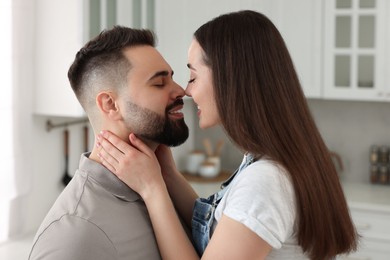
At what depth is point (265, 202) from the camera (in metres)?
1.40

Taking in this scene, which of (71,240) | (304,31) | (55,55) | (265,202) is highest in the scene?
(304,31)

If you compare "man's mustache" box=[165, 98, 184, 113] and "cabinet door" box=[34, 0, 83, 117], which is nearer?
"man's mustache" box=[165, 98, 184, 113]

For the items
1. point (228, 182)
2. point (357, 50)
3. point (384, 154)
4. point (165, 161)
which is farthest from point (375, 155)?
point (228, 182)

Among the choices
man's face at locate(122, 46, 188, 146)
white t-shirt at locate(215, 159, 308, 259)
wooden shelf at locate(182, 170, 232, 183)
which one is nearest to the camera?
white t-shirt at locate(215, 159, 308, 259)

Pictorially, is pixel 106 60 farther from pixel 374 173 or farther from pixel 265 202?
pixel 374 173

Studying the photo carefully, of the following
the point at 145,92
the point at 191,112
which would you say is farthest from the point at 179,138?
the point at 191,112

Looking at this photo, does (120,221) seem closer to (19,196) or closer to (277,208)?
(277,208)

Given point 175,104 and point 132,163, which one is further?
point 175,104

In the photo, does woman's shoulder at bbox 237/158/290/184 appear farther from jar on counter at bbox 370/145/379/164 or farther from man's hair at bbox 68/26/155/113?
jar on counter at bbox 370/145/379/164

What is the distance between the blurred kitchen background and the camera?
2.91 meters

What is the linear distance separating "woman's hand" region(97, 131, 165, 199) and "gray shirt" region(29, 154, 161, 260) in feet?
0.09

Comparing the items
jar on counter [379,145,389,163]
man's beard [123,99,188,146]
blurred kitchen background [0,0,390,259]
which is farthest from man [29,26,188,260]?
jar on counter [379,145,389,163]

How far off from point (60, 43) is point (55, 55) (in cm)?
6

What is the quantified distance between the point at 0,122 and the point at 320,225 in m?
1.77
